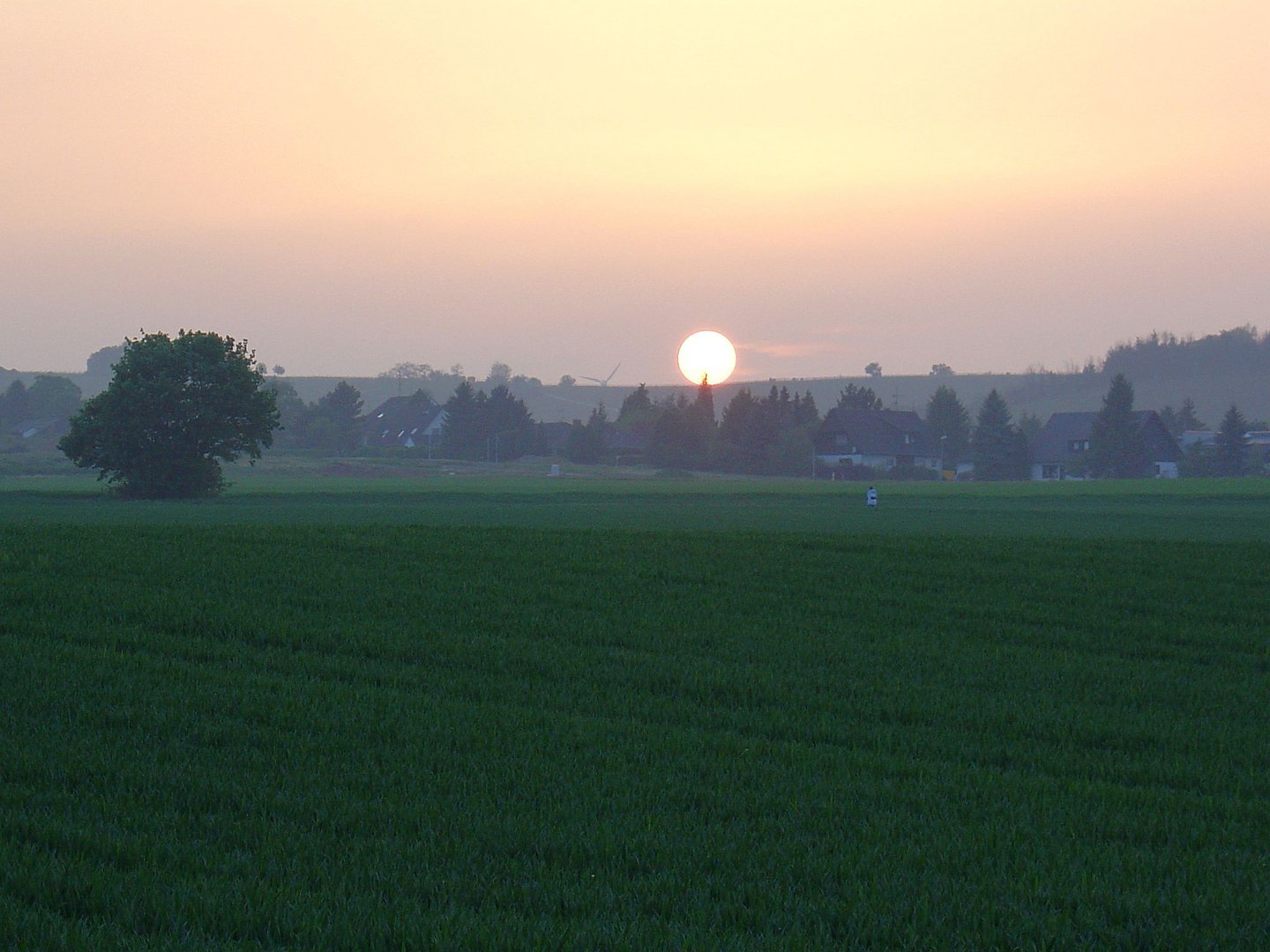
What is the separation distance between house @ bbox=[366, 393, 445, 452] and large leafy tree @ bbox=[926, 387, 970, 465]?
238 ft

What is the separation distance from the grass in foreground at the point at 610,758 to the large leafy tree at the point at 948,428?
135m

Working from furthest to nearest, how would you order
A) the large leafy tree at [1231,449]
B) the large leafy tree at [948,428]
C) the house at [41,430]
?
the house at [41,430], the large leafy tree at [948,428], the large leafy tree at [1231,449]

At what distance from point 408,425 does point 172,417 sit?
123 meters

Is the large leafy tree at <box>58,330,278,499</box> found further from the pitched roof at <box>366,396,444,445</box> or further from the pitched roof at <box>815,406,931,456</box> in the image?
the pitched roof at <box>366,396,444,445</box>

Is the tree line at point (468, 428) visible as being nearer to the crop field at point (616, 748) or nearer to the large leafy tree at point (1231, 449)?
the large leafy tree at point (1231, 449)

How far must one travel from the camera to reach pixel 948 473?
132 m

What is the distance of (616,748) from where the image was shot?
9945 millimetres

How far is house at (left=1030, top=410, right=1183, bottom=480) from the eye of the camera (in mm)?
136625

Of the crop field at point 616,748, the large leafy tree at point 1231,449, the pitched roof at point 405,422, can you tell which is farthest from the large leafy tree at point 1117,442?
the crop field at point 616,748

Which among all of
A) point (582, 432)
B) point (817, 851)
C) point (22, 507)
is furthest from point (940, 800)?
point (582, 432)

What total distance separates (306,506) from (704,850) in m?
50.5

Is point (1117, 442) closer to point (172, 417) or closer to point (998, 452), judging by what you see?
point (998, 452)

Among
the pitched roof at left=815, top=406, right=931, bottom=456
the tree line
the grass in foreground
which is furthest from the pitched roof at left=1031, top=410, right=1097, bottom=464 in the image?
the grass in foreground

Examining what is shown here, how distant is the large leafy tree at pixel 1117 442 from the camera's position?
12962 cm
